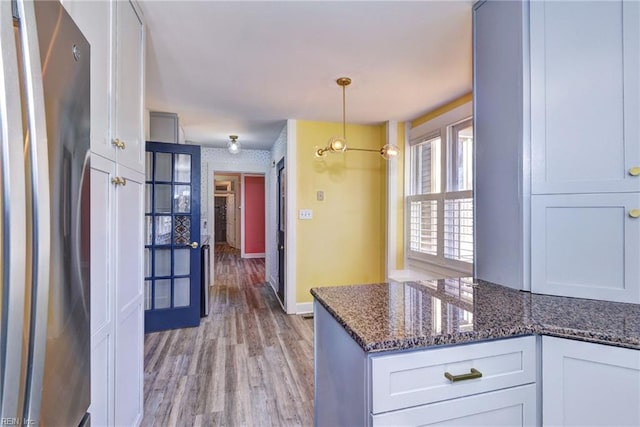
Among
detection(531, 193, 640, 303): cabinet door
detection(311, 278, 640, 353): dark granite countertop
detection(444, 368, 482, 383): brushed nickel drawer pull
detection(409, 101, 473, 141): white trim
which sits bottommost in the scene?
detection(444, 368, 482, 383): brushed nickel drawer pull

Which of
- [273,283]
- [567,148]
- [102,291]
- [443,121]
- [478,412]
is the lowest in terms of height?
[273,283]

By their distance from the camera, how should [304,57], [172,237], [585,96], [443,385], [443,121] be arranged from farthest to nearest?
[172,237] → [443,121] → [304,57] → [585,96] → [443,385]

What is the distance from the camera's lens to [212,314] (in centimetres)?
374

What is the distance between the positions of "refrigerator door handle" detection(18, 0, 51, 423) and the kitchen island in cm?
72

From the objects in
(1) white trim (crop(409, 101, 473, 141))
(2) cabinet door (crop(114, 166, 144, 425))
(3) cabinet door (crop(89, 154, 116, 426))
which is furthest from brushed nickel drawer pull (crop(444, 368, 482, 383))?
(1) white trim (crop(409, 101, 473, 141))

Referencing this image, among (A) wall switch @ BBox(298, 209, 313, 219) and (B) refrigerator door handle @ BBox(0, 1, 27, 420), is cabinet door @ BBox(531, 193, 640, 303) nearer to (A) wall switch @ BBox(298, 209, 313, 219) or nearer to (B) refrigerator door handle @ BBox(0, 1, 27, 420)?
(B) refrigerator door handle @ BBox(0, 1, 27, 420)

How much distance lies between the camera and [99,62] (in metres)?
1.14

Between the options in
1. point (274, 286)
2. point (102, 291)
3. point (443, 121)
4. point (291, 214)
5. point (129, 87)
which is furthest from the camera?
point (274, 286)

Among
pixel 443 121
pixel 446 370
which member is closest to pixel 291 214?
pixel 443 121

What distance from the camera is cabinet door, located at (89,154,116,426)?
3.60ft

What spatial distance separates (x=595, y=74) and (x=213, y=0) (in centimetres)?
184

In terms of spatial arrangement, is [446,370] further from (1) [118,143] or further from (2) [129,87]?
(2) [129,87]

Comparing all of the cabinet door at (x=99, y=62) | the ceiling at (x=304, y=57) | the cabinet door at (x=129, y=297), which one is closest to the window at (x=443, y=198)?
the ceiling at (x=304, y=57)

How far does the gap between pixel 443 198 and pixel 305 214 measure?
1609mm
